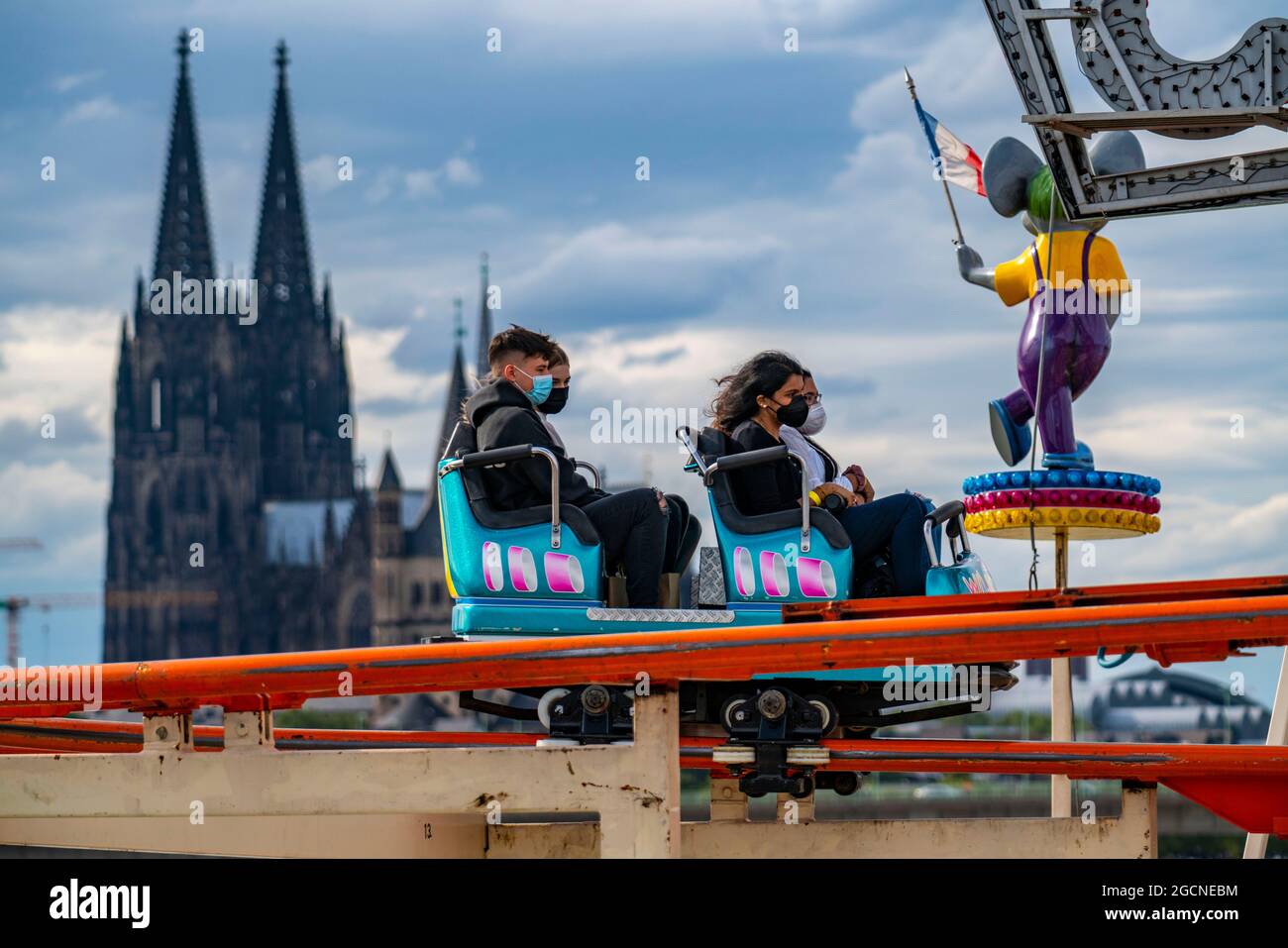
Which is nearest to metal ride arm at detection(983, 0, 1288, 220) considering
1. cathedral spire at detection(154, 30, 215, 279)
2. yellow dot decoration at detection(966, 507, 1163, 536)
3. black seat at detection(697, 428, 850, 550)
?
yellow dot decoration at detection(966, 507, 1163, 536)

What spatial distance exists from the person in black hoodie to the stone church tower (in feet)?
535

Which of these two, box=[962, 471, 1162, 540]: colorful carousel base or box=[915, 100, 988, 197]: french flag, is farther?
box=[915, 100, 988, 197]: french flag

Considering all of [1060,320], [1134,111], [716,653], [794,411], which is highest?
[1134,111]

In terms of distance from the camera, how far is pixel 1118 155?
11.9 m

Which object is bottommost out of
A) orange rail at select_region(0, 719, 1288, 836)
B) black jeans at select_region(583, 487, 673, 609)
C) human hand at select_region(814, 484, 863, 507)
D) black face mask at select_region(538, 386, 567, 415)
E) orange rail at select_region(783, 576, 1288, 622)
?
orange rail at select_region(0, 719, 1288, 836)

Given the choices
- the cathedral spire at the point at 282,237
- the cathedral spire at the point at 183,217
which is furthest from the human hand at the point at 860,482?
the cathedral spire at the point at 282,237

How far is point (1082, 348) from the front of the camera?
12.4m

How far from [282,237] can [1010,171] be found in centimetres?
17191

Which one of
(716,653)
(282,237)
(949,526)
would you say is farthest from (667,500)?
(282,237)

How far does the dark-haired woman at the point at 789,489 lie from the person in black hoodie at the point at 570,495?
491 millimetres

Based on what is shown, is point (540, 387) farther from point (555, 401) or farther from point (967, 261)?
point (967, 261)

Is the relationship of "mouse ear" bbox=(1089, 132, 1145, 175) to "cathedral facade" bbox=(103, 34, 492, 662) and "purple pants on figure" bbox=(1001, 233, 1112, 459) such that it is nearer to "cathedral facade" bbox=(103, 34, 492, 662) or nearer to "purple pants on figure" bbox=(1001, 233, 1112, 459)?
"purple pants on figure" bbox=(1001, 233, 1112, 459)

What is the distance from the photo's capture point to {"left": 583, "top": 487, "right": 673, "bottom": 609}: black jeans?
11.5 meters
